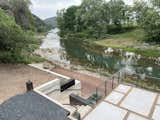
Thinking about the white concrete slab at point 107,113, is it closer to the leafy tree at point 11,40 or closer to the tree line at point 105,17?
the leafy tree at point 11,40

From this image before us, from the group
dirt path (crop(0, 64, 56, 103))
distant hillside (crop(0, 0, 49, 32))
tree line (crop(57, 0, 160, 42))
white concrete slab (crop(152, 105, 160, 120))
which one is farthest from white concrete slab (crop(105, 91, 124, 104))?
tree line (crop(57, 0, 160, 42))

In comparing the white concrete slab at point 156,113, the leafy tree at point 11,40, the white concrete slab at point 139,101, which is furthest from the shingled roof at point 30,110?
the leafy tree at point 11,40

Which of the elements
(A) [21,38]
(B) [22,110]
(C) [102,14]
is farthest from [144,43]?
(B) [22,110]

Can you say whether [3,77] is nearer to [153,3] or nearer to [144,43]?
[144,43]

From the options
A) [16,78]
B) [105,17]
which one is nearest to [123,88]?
[16,78]

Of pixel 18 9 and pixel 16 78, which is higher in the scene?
pixel 18 9

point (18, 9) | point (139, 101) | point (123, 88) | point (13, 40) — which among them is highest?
point (18, 9)

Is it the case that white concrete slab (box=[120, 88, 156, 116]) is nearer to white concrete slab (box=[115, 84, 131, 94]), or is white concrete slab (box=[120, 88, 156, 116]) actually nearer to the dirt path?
white concrete slab (box=[115, 84, 131, 94])

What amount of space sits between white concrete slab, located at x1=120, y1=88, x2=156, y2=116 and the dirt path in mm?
4022

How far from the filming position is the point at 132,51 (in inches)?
680

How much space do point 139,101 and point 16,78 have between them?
5742 mm

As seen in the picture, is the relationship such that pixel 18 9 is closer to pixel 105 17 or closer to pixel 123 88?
pixel 105 17

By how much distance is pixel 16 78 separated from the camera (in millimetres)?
7453

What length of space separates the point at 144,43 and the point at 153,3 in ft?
16.9
